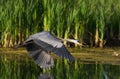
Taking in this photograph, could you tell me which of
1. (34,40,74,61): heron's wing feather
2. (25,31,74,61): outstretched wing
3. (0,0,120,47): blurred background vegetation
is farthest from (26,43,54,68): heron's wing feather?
(0,0,120,47): blurred background vegetation

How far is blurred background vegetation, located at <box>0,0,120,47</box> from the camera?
32.3 ft

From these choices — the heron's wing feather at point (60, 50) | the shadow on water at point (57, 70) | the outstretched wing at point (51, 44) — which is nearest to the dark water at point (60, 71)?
the shadow on water at point (57, 70)

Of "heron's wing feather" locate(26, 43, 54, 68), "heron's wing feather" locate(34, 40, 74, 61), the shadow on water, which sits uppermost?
"heron's wing feather" locate(34, 40, 74, 61)

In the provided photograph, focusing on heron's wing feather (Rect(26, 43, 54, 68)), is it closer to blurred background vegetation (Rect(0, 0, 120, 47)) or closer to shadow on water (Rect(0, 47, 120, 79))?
shadow on water (Rect(0, 47, 120, 79))

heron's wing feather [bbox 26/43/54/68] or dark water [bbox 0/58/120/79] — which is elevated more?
heron's wing feather [bbox 26/43/54/68]

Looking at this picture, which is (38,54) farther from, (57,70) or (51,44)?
(57,70)

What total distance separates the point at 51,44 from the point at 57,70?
75.6 inches

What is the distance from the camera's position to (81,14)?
33.6 ft

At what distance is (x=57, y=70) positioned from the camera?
789 centimetres

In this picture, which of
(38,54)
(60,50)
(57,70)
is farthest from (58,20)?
(60,50)

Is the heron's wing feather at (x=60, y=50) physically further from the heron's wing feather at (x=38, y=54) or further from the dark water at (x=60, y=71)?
the dark water at (x=60, y=71)

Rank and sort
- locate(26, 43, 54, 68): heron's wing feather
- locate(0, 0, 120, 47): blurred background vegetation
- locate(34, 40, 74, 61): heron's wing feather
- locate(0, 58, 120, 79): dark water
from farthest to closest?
locate(0, 0, 120, 47): blurred background vegetation, locate(0, 58, 120, 79): dark water, locate(26, 43, 54, 68): heron's wing feather, locate(34, 40, 74, 61): heron's wing feather

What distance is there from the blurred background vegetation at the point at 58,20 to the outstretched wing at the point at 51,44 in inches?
133

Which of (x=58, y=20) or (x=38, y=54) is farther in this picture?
(x=58, y=20)
